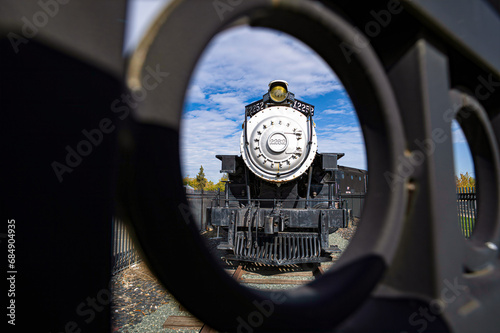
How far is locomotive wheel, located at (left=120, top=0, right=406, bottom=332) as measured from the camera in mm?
571

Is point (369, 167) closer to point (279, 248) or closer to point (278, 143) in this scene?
point (279, 248)

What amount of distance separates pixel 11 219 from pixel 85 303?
0.25m

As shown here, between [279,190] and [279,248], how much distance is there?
143 cm

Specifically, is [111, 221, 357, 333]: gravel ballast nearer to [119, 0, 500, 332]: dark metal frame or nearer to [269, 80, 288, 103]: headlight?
[119, 0, 500, 332]: dark metal frame

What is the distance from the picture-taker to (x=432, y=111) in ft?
2.89

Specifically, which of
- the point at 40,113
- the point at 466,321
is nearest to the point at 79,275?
the point at 40,113

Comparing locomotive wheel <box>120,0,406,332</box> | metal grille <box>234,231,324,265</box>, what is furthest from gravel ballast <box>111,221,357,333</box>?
locomotive wheel <box>120,0,406,332</box>

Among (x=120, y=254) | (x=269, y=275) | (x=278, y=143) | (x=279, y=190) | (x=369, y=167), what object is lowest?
(x=269, y=275)

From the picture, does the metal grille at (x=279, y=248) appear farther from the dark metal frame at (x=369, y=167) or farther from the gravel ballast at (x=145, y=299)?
the dark metal frame at (x=369, y=167)

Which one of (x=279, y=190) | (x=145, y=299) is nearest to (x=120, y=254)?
(x=145, y=299)

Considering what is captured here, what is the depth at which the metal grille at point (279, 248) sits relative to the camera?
199 inches

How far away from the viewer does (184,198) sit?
597 millimetres

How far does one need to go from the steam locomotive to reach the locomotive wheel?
4.25 meters

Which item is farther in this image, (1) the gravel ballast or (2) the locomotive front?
(2) the locomotive front
